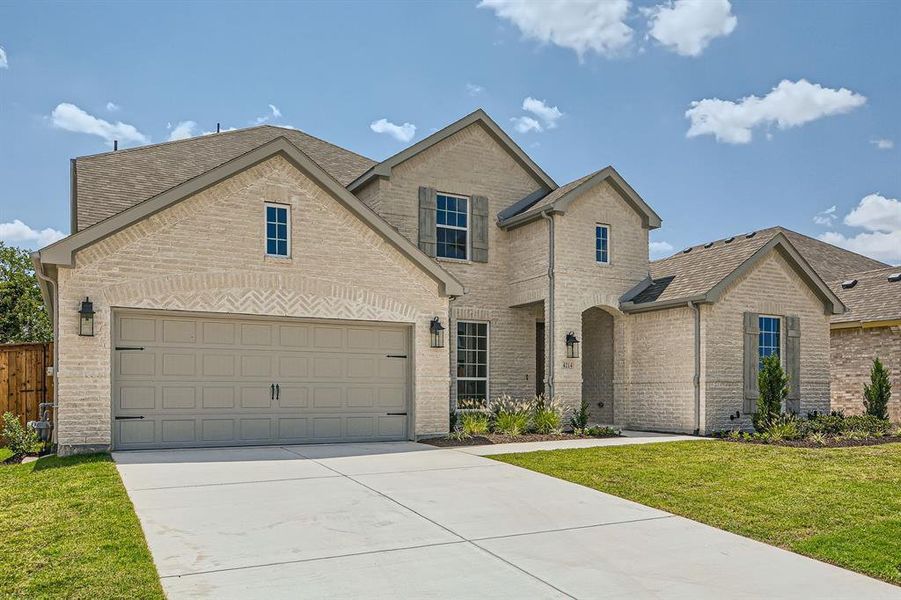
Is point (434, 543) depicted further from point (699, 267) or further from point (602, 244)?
point (699, 267)

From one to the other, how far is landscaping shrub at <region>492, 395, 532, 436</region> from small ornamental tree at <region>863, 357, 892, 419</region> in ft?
→ 29.5

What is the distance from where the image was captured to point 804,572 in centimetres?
604

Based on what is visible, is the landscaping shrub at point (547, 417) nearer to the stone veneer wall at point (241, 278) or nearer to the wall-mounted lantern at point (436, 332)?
the stone veneer wall at point (241, 278)

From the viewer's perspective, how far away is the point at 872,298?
21172mm

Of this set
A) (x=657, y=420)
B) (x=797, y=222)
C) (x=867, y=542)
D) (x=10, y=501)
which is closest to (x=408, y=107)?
(x=657, y=420)

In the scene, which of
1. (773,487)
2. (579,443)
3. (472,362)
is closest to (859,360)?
(579,443)

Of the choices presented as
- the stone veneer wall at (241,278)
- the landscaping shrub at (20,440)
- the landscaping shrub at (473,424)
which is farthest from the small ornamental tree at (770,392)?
the landscaping shrub at (20,440)

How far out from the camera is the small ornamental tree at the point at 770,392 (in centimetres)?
1606

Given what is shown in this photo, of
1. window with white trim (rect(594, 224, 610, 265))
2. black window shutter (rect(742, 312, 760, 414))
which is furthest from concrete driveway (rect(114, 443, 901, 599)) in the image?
window with white trim (rect(594, 224, 610, 265))

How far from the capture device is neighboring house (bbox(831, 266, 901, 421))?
19.7 meters

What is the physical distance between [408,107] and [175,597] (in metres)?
13.0

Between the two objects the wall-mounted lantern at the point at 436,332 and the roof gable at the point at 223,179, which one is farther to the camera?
the wall-mounted lantern at the point at 436,332

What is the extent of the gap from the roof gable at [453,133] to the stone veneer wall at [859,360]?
9829mm

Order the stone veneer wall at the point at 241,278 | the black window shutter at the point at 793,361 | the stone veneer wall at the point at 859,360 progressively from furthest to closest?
the stone veneer wall at the point at 859,360 → the black window shutter at the point at 793,361 → the stone veneer wall at the point at 241,278
